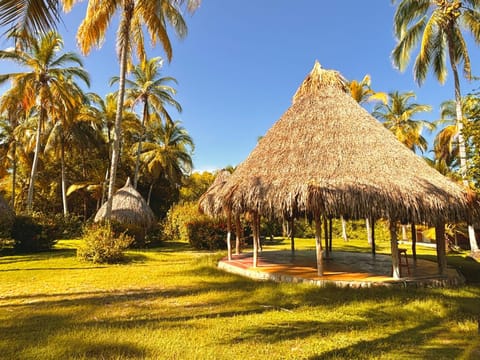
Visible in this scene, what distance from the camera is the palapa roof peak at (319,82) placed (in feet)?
35.2

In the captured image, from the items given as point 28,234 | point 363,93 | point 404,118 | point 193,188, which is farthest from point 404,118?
point 28,234

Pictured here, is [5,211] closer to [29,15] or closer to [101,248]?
[101,248]

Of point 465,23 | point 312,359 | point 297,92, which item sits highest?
point 465,23

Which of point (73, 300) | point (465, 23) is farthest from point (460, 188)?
point (465, 23)

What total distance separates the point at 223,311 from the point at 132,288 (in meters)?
2.87

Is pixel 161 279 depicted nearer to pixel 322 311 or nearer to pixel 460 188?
pixel 322 311

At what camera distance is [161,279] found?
333 inches

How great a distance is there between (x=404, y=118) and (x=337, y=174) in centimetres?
2062

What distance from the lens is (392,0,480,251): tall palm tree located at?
13.9m

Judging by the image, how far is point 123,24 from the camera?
12.9 metres

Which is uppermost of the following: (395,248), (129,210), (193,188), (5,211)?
(193,188)

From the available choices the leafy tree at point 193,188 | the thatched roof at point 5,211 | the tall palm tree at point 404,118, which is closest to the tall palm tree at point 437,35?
the tall palm tree at point 404,118

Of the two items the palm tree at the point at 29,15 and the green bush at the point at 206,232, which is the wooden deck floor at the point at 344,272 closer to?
the green bush at the point at 206,232

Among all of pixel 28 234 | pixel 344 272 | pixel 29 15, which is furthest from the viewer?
pixel 28 234
